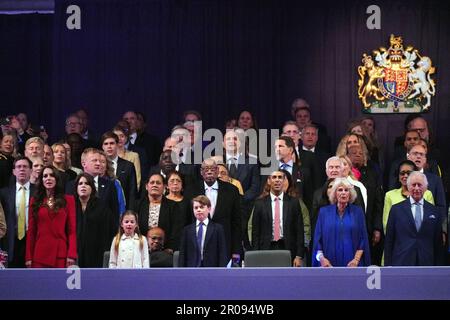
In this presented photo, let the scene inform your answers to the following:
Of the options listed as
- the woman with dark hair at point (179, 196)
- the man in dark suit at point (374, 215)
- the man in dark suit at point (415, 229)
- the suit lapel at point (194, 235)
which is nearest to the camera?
the suit lapel at point (194, 235)

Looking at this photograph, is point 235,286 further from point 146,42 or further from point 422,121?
point 146,42

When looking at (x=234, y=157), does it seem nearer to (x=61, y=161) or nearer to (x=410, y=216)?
(x=61, y=161)

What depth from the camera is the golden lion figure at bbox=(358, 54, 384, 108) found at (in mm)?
14898

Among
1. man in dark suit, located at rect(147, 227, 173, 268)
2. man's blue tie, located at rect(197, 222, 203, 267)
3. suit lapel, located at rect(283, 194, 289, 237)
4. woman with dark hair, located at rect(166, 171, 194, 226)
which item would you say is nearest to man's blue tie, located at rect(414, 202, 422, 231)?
suit lapel, located at rect(283, 194, 289, 237)

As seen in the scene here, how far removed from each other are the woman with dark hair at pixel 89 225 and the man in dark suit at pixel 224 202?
0.84m

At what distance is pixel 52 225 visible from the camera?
10.7 metres

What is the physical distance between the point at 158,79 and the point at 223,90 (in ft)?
2.74

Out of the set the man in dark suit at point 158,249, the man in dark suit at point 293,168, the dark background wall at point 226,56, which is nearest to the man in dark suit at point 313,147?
the man in dark suit at point 293,168

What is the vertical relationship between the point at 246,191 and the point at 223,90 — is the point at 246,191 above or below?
below

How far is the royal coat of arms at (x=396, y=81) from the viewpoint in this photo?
14.8 m

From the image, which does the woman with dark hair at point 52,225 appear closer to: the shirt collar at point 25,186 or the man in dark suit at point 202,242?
the shirt collar at point 25,186

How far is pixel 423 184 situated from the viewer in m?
10.7

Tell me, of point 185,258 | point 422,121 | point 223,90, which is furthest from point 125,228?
point 223,90
